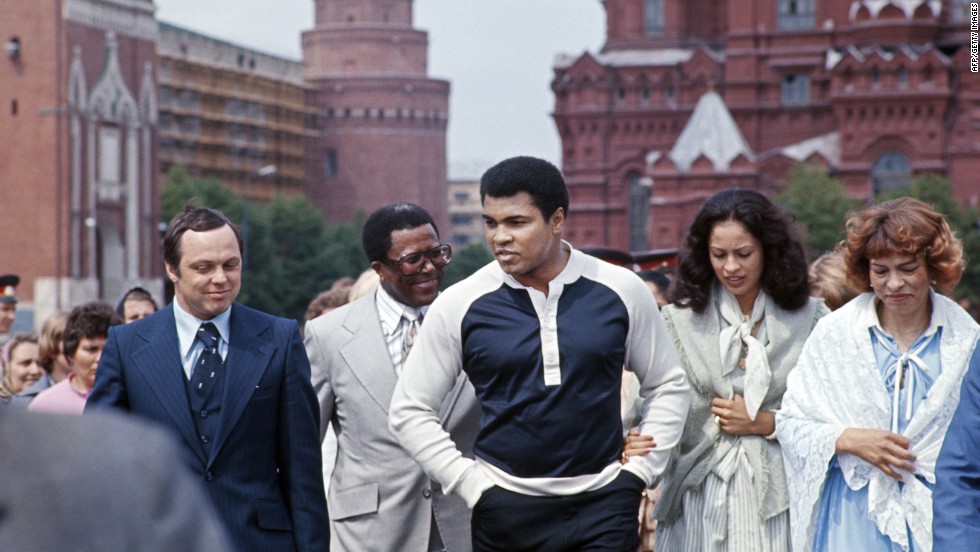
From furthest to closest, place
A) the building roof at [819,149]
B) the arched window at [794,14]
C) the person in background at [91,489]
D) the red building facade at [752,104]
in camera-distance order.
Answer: the arched window at [794,14] → the building roof at [819,149] → the red building facade at [752,104] → the person in background at [91,489]

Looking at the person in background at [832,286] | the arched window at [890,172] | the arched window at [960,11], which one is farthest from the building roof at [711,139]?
the person in background at [832,286]

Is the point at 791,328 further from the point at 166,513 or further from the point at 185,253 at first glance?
the point at 166,513

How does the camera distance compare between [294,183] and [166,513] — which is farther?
[294,183]

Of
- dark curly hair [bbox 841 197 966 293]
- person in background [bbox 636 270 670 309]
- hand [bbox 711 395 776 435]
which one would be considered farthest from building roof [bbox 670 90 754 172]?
dark curly hair [bbox 841 197 966 293]

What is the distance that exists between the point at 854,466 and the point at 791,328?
53 centimetres

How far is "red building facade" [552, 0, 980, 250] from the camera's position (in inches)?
2234

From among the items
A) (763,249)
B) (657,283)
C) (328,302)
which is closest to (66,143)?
(328,302)

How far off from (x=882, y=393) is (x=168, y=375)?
1798 mm

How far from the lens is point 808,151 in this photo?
5866cm

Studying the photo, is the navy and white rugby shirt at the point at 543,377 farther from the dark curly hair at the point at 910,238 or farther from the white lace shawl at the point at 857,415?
the dark curly hair at the point at 910,238

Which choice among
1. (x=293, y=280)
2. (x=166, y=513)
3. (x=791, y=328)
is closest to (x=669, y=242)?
(x=293, y=280)

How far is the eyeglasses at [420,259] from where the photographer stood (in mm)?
5094

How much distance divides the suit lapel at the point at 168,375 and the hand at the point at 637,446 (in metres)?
1.01

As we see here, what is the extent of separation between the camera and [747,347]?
15.6 feet
